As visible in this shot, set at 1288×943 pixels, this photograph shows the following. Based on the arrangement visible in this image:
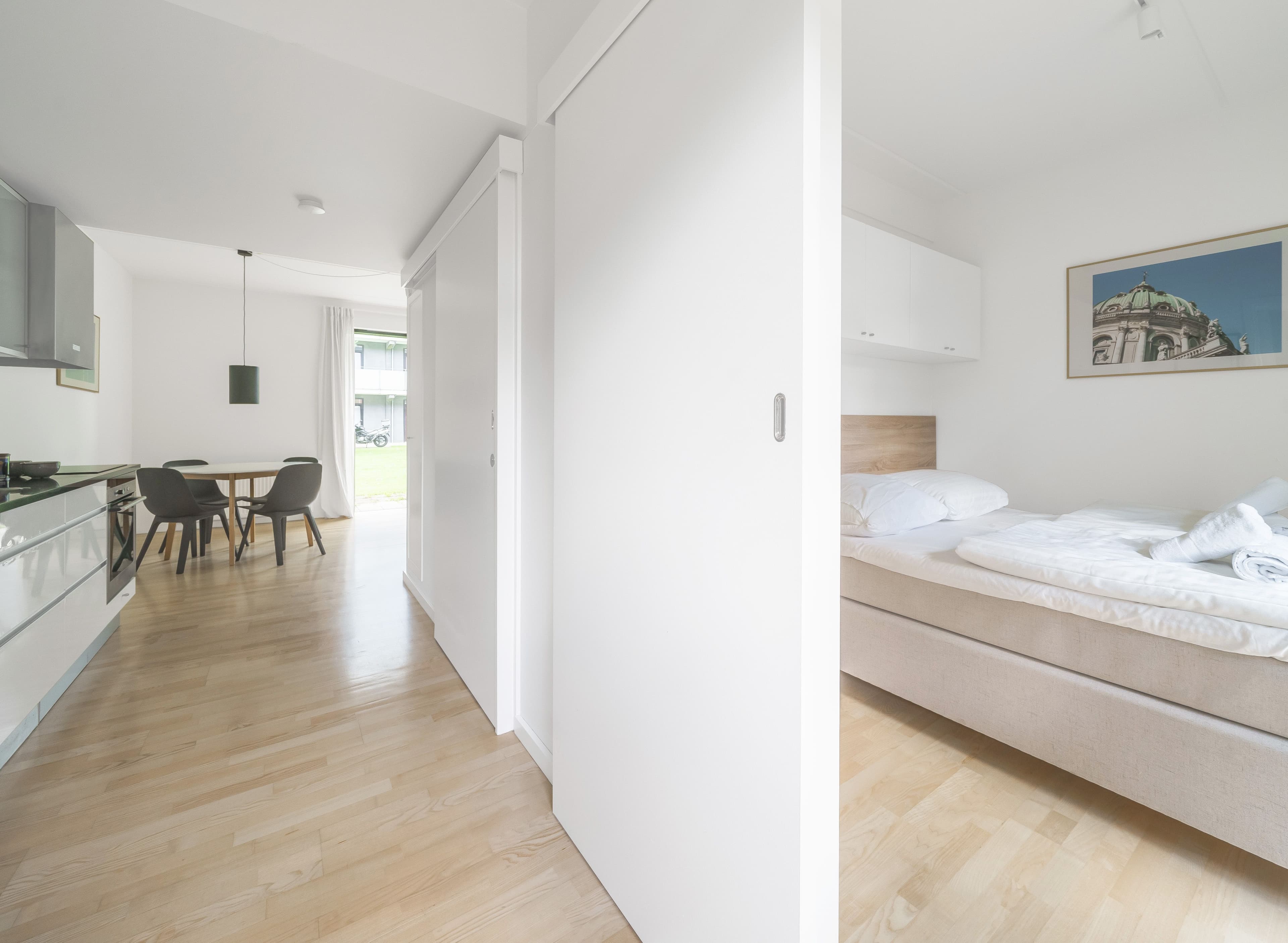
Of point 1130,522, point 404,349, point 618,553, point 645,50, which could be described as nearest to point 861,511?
point 1130,522

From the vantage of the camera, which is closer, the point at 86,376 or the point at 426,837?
the point at 426,837

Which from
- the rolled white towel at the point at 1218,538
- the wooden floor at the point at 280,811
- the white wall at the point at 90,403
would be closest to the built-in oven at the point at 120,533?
the wooden floor at the point at 280,811

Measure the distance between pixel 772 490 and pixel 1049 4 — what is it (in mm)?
2366

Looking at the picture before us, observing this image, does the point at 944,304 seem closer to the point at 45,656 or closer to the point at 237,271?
the point at 45,656

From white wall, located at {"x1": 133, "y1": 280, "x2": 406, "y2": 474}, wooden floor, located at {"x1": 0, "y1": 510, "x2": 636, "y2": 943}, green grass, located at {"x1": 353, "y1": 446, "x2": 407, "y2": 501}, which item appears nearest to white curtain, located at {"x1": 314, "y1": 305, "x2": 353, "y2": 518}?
white wall, located at {"x1": 133, "y1": 280, "x2": 406, "y2": 474}

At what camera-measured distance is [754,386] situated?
873 mm

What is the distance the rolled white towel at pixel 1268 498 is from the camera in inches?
74.7

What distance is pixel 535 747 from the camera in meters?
1.84

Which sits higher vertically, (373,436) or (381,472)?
(373,436)

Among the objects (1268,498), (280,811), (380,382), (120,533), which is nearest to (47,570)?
(120,533)

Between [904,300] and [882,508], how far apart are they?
1291mm

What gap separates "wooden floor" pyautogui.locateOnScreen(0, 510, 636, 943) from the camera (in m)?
1.24

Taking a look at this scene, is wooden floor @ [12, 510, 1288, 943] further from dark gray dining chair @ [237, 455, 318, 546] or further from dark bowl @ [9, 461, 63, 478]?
dark gray dining chair @ [237, 455, 318, 546]

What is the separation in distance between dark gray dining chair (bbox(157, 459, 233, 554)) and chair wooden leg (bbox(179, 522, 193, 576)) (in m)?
0.26
